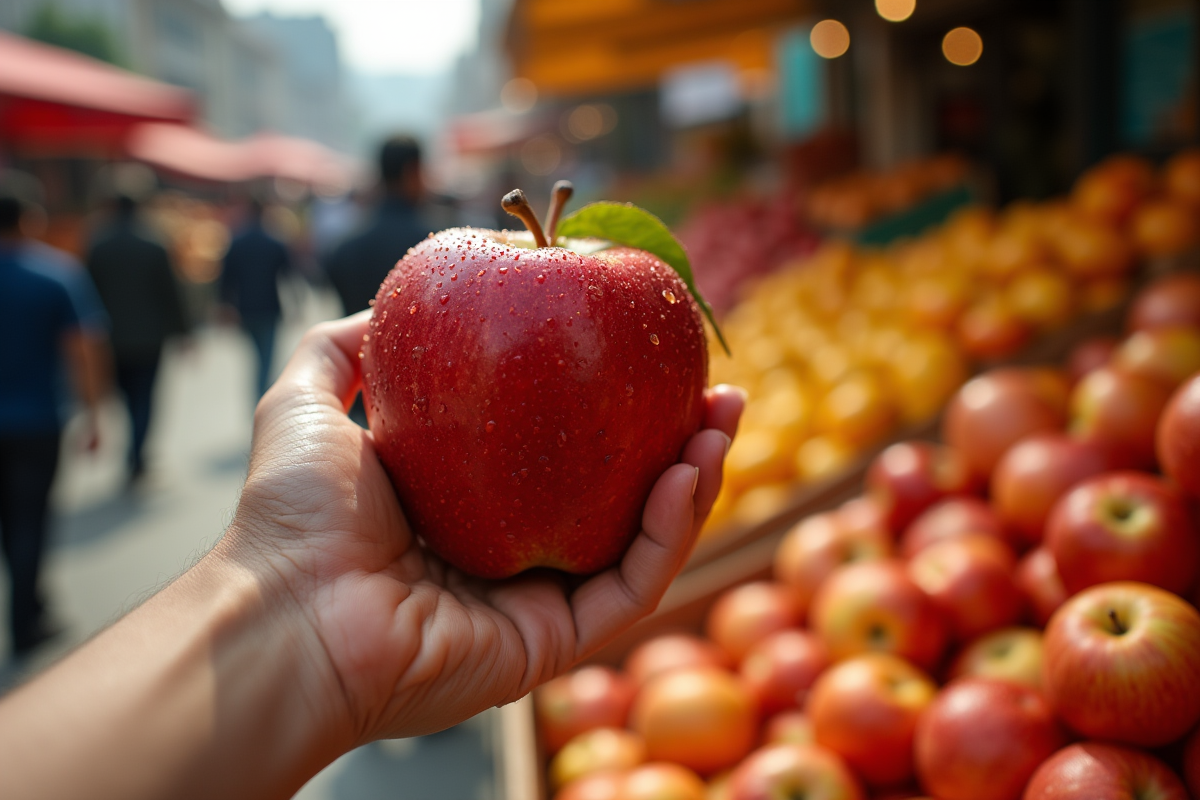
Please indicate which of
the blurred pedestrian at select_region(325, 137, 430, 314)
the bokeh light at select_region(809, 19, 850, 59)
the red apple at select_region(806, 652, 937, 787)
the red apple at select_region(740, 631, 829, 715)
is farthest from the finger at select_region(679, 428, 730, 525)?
the bokeh light at select_region(809, 19, 850, 59)

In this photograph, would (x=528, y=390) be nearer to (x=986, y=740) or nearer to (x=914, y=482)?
(x=986, y=740)

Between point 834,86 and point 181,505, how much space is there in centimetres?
700

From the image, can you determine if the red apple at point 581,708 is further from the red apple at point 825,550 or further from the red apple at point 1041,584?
the red apple at point 1041,584

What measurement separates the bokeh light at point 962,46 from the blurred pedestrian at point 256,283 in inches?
226

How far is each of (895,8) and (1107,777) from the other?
640 cm

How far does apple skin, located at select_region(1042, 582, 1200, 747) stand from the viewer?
1.05 m

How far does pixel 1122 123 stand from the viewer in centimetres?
493

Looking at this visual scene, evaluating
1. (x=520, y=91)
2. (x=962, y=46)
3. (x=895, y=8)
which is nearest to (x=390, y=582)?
(x=895, y=8)

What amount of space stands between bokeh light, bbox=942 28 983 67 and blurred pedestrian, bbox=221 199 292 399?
5.75 meters

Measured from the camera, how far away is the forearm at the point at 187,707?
0.69m

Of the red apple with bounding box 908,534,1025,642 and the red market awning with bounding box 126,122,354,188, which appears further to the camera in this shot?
the red market awning with bounding box 126,122,354,188

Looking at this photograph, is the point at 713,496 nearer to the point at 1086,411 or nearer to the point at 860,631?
the point at 860,631

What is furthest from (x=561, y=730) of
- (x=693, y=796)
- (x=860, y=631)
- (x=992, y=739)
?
(x=992, y=739)

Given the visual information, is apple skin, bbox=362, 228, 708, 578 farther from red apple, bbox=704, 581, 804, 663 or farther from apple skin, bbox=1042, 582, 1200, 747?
red apple, bbox=704, 581, 804, 663
